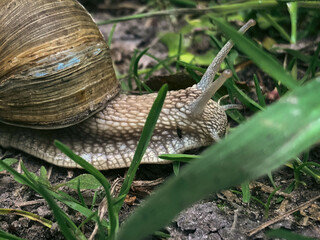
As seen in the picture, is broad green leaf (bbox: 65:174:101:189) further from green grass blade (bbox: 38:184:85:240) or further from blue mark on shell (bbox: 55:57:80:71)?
blue mark on shell (bbox: 55:57:80:71)

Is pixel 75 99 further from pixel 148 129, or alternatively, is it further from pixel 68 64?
pixel 148 129

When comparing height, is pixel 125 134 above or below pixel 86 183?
above

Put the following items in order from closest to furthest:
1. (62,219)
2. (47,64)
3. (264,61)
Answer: (264,61) < (62,219) < (47,64)

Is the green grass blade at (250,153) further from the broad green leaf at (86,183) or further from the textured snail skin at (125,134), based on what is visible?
the textured snail skin at (125,134)

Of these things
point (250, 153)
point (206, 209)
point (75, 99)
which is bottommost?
point (206, 209)

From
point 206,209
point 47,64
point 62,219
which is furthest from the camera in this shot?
point 47,64

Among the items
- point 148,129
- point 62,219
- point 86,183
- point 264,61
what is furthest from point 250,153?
point 86,183

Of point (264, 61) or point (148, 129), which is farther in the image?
point (148, 129)

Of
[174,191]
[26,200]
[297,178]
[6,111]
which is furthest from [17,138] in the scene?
[174,191]
